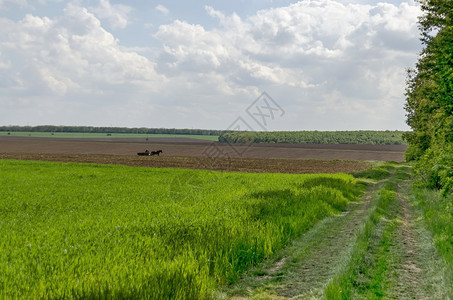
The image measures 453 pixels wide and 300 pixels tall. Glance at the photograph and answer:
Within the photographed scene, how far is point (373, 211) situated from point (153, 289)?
41.1ft

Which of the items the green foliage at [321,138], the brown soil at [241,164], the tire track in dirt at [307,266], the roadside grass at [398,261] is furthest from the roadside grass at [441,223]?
the green foliage at [321,138]

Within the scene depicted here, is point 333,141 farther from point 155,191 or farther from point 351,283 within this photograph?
point 351,283

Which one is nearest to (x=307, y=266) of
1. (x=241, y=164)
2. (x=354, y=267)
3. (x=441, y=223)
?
(x=354, y=267)

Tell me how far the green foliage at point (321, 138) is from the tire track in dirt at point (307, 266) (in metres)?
131

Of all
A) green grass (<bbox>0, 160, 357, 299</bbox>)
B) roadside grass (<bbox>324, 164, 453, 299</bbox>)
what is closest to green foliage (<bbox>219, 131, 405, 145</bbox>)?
green grass (<bbox>0, 160, 357, 299</bbox>)

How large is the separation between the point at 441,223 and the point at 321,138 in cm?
14451

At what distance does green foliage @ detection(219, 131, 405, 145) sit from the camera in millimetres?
150000

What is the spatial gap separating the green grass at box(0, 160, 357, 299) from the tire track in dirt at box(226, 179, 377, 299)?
55 centimetres

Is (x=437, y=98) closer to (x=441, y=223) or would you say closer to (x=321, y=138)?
(x=441, y=223)

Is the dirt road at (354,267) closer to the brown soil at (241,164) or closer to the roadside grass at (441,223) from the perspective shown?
the roadside grass at (441,223)

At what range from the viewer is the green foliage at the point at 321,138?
150 m

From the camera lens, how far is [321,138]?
502ft

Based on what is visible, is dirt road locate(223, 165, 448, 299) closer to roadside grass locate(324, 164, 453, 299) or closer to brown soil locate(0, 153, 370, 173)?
roadside grass locate(324, 164, 453, 299)

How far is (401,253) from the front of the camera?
34.1 feet
